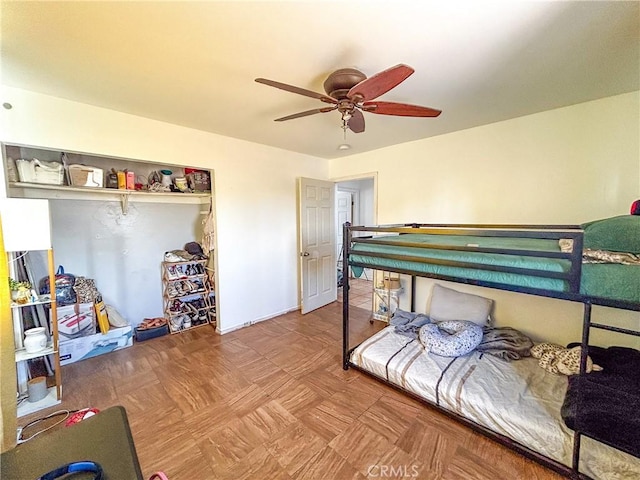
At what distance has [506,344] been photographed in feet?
7.45

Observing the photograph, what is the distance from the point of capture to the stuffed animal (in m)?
1.92

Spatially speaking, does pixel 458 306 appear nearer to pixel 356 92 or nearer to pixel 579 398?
pixel 579 398

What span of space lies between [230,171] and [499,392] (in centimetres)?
341

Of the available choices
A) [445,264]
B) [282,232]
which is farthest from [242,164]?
[445,264]

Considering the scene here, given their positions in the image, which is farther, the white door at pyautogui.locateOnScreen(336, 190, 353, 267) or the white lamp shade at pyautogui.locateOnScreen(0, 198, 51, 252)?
the white door at pyautogui.locateOnScreen(336, 190, 353, 267)

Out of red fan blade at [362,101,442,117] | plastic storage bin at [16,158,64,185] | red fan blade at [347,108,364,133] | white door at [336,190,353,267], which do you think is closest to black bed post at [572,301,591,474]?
red fan blade at [362,101,442,117]

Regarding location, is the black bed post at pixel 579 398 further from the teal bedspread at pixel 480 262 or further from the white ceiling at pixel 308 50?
the white ceiling at pixel 308 50

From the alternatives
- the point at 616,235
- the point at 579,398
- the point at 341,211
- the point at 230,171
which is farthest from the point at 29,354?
the point at 341,211

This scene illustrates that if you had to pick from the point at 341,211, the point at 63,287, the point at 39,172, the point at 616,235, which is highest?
the point at 39,172

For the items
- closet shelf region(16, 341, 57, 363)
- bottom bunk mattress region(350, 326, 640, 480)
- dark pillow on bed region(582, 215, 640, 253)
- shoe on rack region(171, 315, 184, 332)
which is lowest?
shoe on rack region(171, 315, 184, 332)

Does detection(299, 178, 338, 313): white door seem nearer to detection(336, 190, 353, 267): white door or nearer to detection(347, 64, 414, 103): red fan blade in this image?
detection(336, 190, 353, 267): white door

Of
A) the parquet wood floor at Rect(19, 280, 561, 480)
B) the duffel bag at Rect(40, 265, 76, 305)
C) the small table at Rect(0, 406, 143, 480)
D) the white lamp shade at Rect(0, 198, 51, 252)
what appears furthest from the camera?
the duffel bag at Rect(40, 265, 76, 305)

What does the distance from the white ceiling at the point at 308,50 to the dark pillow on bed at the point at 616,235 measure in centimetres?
103

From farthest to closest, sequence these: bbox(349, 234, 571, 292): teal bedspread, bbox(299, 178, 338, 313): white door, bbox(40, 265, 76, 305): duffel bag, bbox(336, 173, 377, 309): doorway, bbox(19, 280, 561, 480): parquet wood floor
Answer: bbox(336, 173, 377, 309): doorway < bbox(299, 178, 338, 313): white door < bbox(40, 265, 76, 305): duffel bag < bbox(19, 280, 561, 480): parquet wood floor < bbox(349, 234, 571, 292): teal bedspread
